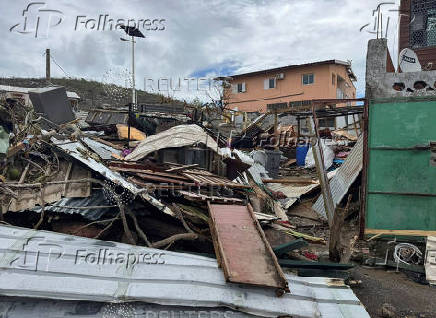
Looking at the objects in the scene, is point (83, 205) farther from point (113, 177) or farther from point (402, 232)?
point (402, 232)

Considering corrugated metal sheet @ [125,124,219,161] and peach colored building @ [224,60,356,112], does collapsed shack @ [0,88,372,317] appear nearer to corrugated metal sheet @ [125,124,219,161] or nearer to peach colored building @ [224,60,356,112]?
corrugated metal sheet @ [125,124,219,161]

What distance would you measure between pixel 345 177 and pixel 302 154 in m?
7.15

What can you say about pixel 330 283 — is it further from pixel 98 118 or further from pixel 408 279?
pixel 98 118

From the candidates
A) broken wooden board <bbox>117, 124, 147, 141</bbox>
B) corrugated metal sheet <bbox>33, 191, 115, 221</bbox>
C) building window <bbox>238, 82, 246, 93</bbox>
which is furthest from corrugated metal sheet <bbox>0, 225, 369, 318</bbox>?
building window <bbox>238, 82, 246, 93</bbox>

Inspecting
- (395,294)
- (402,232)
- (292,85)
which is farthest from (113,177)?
(292,85)

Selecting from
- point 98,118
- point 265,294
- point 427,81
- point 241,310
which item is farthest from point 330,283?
point 98,118

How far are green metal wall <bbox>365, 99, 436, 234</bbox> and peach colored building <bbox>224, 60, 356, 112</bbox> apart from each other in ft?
68.3

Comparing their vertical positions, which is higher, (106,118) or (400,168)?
(106,118)

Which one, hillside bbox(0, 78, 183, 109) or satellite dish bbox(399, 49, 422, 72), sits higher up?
hillside bbox(0, 78, 183, 109)

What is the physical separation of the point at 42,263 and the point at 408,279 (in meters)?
4.86

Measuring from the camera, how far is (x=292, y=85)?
2975 centimetres

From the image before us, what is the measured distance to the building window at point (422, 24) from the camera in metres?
8.67

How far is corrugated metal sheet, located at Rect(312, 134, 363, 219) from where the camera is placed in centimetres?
758

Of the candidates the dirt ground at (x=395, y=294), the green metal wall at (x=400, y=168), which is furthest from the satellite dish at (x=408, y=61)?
the dirt ground at (x=395, y=294)
